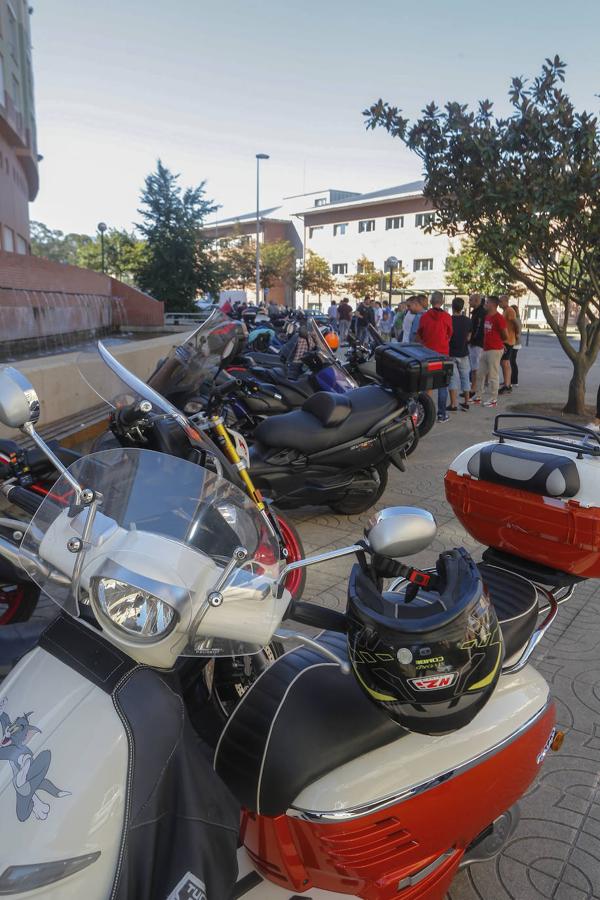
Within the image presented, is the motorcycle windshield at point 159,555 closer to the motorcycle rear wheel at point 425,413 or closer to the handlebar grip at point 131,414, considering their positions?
the handlebar grip at point 131,414

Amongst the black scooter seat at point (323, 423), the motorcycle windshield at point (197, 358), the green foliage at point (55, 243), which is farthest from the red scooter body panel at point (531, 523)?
the green foliage at point (55, 243)

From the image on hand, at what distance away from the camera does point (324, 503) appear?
5496 millimetres

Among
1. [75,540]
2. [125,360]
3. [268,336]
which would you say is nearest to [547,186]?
[268,336]

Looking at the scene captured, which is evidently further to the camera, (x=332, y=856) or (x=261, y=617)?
(x=332, y=856)

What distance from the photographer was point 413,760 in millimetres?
1685

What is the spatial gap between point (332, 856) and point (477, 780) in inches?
17.2

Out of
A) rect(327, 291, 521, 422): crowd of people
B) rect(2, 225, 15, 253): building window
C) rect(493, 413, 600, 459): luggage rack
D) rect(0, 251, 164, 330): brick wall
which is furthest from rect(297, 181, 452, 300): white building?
rect(493, 413, 600, 459): luggage rack

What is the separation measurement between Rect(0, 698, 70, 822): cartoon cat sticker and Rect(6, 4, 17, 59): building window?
3487cm

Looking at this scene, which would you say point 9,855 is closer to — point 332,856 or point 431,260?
point 332,856

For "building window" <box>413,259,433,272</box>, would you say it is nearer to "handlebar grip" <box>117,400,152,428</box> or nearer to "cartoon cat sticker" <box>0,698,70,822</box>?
"handlebar grip" <box>117,400,152,428</box>

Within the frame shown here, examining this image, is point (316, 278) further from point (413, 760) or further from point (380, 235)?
point (413, 760)

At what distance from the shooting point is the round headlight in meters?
1.28

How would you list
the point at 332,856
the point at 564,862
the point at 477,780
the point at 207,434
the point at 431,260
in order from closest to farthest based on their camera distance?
1. the point at 332,856
2. the point at 477,780
3. the point at 564,862
4. the point at 207,434
5. the point at 431,260

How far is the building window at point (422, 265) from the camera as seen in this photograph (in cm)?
5251
